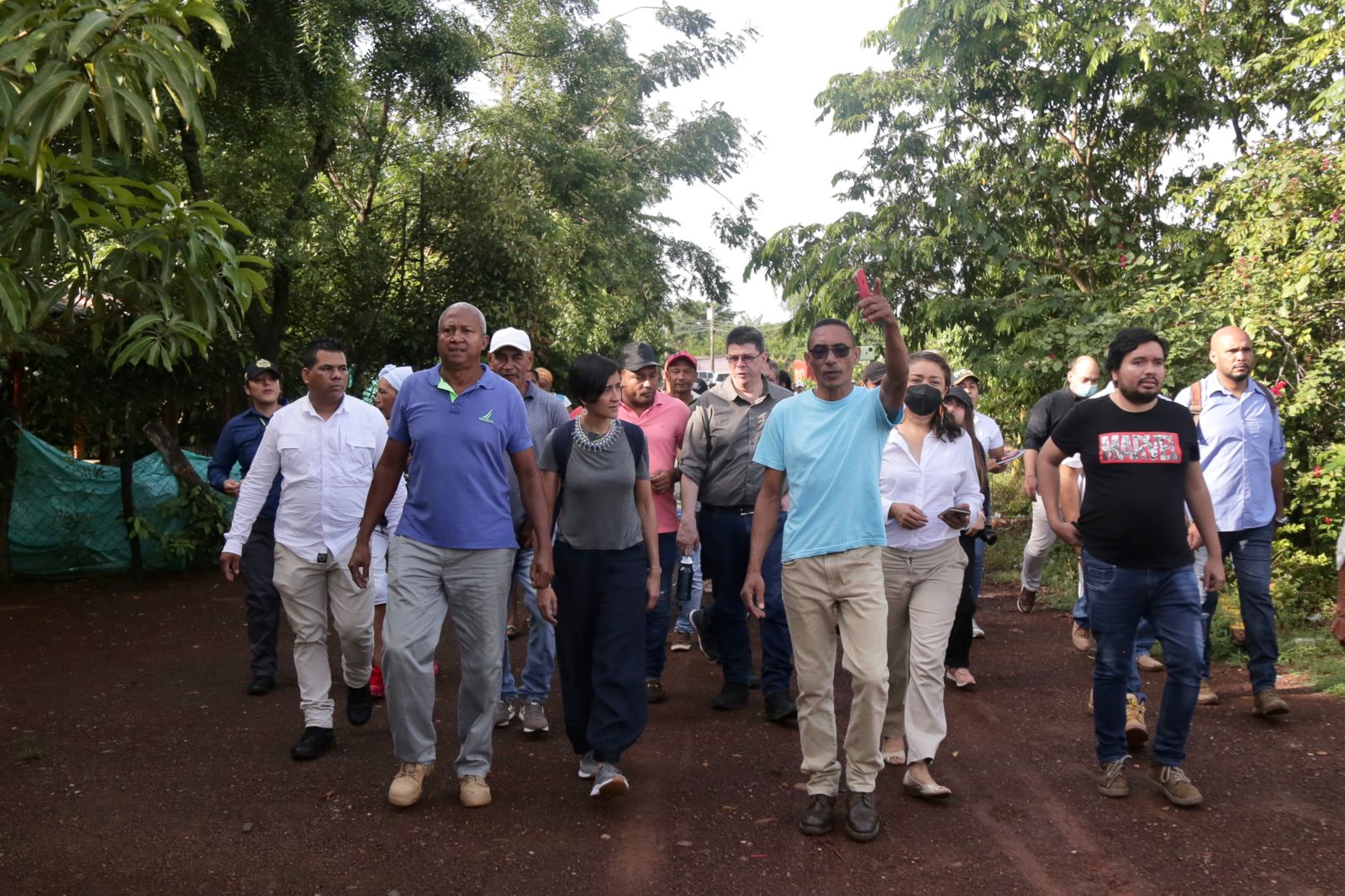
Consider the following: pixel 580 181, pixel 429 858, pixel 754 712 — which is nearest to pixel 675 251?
pixel 580 181

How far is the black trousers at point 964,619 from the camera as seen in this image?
7051 mm

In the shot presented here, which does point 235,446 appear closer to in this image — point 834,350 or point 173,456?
point 834,350

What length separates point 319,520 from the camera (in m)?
6.31

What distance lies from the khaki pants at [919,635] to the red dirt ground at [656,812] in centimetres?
31

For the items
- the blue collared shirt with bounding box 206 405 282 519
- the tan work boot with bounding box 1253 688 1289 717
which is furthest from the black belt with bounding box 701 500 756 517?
the blue collared shirt with bounding box 206 405 282 519

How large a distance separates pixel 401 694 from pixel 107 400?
848cm

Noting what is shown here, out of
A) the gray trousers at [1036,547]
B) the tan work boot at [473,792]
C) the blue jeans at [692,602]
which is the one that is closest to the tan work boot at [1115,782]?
the tan work boot at [473,792]

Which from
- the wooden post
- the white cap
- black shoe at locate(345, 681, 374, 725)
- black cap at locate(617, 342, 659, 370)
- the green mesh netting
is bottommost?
black shoe at locate(345, 681, 374, 725)

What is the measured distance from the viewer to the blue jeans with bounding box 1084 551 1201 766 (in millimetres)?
5250

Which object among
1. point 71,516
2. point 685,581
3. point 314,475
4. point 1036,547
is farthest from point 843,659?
point 71,516

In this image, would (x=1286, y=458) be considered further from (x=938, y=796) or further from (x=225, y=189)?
(x=225, y=189)

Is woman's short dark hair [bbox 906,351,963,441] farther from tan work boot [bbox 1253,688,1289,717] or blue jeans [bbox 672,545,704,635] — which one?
blue jeans [bbox 672,545,704,635]

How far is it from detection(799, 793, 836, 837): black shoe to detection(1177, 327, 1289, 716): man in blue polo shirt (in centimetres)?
281

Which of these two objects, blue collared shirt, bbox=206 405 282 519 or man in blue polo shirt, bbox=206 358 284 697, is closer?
man in blue polo shirt, bbox=206 358 284 697
